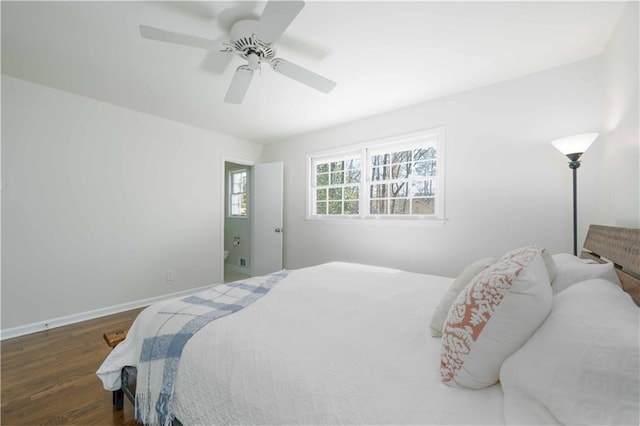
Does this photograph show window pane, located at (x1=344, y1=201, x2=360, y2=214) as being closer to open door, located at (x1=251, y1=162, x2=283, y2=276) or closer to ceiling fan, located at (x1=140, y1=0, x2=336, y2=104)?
open door, located at (x1=251, y1=162, x2=283, y2=276)

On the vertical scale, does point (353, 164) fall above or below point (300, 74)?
below

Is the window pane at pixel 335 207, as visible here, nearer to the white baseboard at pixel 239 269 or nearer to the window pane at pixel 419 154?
the window pane at pixel 419 154

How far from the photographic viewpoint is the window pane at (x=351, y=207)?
3.73 meters

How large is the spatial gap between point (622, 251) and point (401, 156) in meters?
2.36

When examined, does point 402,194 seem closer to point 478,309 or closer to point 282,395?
point 478,309

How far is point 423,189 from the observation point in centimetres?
316

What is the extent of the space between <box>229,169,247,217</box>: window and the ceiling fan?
3.36 metres

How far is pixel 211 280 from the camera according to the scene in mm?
4152

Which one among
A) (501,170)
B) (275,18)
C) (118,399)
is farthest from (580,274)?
(118,399)

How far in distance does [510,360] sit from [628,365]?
0.24 metres

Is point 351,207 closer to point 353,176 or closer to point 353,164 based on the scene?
point 353,176

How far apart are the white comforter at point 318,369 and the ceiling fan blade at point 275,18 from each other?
1578 mm

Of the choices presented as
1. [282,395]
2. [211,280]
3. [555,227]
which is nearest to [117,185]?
[211,280]

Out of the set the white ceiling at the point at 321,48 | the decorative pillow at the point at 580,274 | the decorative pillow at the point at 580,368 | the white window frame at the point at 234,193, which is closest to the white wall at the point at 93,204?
the white ceiling at the point at 321,48
